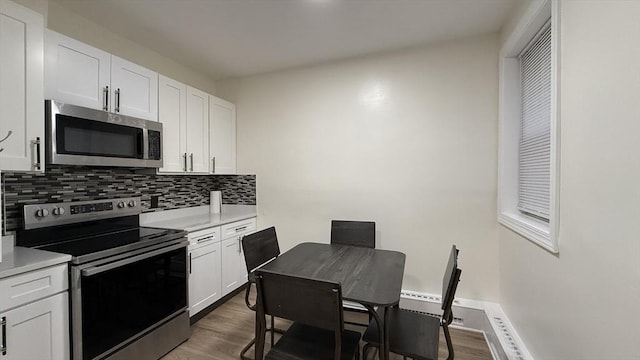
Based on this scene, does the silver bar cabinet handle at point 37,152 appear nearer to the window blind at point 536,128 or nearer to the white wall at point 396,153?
the white wall at point 396,153

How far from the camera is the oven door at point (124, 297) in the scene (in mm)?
1533

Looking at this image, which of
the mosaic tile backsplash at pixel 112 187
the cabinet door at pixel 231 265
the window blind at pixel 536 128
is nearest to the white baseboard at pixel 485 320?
the window blind at pixel 536 128

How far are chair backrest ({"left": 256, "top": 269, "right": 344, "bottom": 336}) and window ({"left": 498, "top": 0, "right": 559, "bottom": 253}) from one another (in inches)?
46.0

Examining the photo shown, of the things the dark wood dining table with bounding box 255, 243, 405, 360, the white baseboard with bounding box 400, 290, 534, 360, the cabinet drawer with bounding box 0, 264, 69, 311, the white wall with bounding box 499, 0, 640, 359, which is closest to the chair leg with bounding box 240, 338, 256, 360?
the dark wood dining table with bounding box 255, 243, 405, 360

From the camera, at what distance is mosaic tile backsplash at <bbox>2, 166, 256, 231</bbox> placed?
174 cm

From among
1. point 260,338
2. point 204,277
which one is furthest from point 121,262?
point 260,338

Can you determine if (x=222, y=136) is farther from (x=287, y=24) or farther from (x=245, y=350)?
(x=245, y=350)

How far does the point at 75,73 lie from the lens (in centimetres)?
180

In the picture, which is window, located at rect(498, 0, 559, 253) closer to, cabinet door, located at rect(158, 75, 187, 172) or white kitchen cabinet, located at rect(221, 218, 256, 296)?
white kitchen cabinet, located at rect(221, 218, 256, 296)

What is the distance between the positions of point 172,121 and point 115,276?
1.42 meters

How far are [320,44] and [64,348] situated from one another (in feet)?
9.36

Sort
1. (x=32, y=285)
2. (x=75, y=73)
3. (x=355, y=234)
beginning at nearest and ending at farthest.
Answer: (x=32, y=285), (x=75, y=73), (x=355, y=234)

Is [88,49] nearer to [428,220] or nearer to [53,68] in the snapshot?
[53,68]

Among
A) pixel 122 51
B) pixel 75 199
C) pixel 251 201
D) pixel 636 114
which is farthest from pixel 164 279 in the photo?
pixel 636 114
